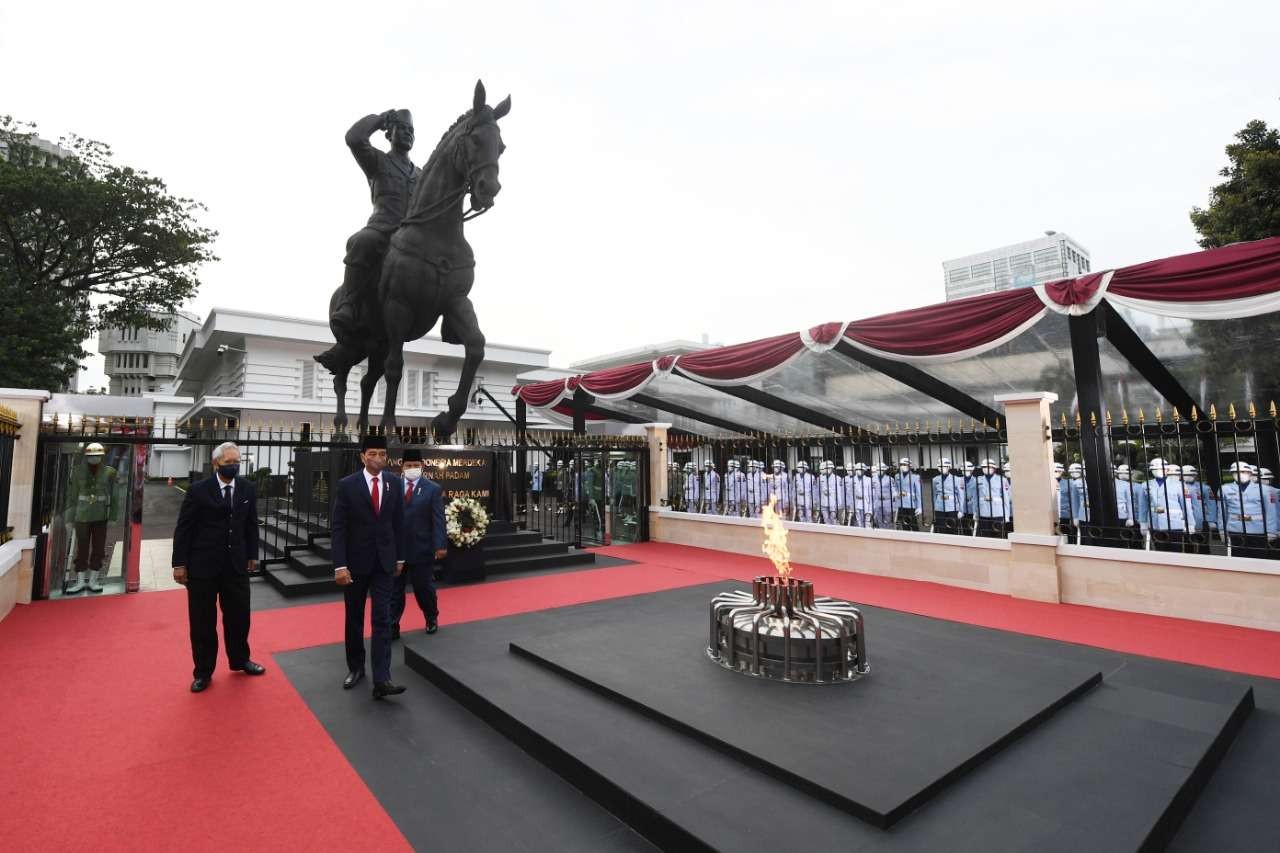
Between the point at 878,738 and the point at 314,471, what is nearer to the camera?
the point at 878,738

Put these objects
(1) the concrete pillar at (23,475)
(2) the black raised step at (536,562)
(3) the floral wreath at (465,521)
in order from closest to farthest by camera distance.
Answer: (1) the concrete pillar at (23,475), (3) the floral wreath at (465,521), (2) the black raised step at (536,562)

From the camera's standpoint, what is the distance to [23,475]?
645 centimetres

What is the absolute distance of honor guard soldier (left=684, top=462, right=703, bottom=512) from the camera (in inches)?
477

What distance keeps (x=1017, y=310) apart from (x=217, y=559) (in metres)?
8.41

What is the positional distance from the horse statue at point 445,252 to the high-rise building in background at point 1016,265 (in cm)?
3811

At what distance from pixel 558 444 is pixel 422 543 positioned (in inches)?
245

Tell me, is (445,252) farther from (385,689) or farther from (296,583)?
(385,689)

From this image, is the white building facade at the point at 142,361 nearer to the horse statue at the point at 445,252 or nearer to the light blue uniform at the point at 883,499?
the horse statue at the point at 445,252

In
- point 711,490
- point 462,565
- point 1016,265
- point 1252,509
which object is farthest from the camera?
point 1016,265

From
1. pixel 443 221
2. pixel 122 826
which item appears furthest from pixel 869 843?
pixel 443 221

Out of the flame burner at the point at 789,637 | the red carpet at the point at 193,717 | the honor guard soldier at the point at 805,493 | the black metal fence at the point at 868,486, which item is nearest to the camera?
the red carpet at the point at 193,717

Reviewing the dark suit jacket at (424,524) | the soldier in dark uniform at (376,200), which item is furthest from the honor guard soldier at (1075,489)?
the soldier in dark uniform at (376,200)

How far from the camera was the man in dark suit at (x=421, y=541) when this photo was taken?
528cm

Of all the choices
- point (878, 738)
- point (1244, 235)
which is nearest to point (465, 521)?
point (878, 738)
